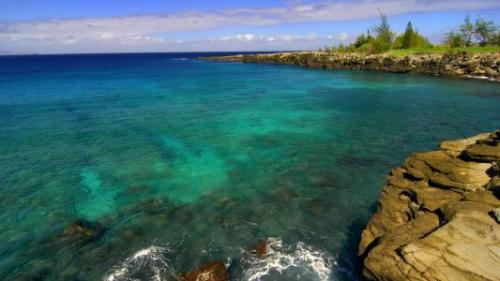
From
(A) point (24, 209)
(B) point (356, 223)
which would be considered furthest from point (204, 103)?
(B) point (356, 223)

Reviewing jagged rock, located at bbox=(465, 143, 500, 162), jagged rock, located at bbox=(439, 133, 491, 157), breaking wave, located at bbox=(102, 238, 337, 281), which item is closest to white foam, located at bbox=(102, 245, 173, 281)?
breaking wave, located at bbox=(102, 238, 337, 281)

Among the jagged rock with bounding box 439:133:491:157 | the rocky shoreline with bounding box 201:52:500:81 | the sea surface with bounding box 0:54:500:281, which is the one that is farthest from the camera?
the rocky shoreline with bounding box 201:52:500:81

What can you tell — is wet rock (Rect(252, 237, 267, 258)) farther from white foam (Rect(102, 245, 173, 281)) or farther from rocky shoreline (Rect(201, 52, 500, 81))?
rocky shoreline (Rect(201, 52, 500, 81))

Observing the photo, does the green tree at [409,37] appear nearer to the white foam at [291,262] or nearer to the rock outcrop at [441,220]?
the rock outcrop at [441,220]

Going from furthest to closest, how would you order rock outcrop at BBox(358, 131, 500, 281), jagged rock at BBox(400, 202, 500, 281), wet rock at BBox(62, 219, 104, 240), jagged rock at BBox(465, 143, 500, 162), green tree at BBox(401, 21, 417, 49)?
green tree at BBox(401, 21, 417, 49)
jagged rock at BBox(465, 143, 500, 162)
wet rock at BBox(62, 219, 104, 240)
rock outcrop at BBox(358, 131, 500, 281)
jagged rock at BBox(400, 202, 500, 281)

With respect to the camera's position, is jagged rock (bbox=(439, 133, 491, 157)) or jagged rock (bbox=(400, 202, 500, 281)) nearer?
jagged rock (bbox=(400, 202, 500, 281))

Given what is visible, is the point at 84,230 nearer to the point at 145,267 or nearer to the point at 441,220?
the point at 145,267

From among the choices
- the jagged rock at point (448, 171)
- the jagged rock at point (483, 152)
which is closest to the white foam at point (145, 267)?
the jagged rock at point (448, 171)
